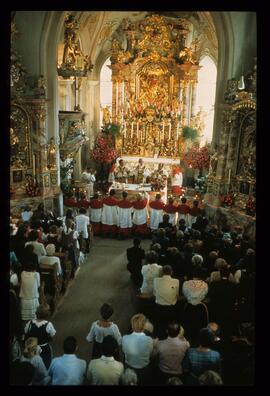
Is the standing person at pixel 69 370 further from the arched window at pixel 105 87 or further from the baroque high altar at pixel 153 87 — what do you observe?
the arched window at pixel 105 87

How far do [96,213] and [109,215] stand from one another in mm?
427

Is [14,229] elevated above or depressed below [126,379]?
above

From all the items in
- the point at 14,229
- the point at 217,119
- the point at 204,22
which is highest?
the point at 204,22

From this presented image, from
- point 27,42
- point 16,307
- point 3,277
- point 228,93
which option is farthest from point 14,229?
point 228,93

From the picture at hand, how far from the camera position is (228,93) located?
13.3 m

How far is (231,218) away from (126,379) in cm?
858

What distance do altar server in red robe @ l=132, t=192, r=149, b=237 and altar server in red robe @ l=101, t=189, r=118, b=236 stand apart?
1.99ft

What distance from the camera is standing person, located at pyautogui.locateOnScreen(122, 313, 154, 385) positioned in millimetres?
5891

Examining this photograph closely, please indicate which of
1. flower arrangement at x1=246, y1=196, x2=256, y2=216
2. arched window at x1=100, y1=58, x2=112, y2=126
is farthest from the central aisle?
arched window at x1=100, y1=58, x2=112, y2=126

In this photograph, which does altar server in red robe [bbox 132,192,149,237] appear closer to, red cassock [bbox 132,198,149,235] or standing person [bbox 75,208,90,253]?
red cassock [bbox 132,198,149,235]

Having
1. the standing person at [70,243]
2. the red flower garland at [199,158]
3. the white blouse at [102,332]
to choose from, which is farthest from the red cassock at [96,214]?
the white blouse at [102,332]

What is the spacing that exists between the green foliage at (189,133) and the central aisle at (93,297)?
929 cm

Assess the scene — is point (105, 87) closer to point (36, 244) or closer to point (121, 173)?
point (121, 173)

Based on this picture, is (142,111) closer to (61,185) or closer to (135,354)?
(61,185)
